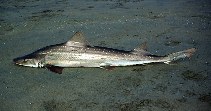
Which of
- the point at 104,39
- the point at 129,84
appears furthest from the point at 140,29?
the point at 129,84

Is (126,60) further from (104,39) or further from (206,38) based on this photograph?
(206,38)

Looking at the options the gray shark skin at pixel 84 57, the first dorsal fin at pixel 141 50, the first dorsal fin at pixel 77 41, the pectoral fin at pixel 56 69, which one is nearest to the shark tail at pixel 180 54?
the gray shark skin at pixel 84 57

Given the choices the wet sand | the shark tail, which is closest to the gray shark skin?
the shark tail

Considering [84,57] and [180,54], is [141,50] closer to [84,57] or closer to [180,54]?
[180,54]

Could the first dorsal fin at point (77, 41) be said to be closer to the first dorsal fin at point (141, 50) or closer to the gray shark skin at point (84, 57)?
the gray shark skin at point (84, 57)

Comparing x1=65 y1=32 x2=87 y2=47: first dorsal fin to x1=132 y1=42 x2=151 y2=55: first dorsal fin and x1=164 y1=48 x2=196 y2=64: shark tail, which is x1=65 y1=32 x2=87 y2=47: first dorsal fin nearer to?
x1=132 y1=42 x2=151 y2=55: first dorsal fin

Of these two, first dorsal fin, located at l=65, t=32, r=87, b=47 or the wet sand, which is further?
first dorsal fin, located at l=65, t=32, r=87, b=47
